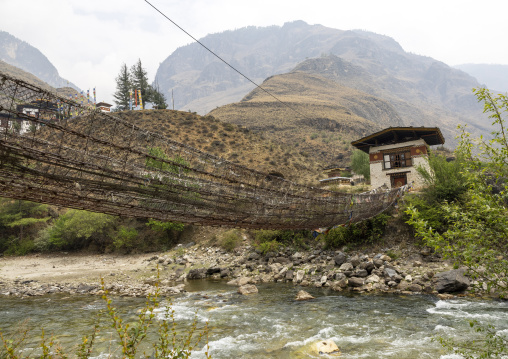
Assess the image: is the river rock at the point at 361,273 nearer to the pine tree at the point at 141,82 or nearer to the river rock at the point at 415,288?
the river rock at the point at 415,288

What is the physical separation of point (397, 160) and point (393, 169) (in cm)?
84

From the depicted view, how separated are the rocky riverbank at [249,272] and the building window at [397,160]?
10.3 metres

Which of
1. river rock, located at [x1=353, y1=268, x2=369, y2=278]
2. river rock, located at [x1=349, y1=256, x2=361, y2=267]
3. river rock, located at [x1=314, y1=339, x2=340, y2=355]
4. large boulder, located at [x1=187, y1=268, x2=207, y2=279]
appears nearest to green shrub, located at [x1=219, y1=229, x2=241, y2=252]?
large boulder, located at [x1=187, y1=268, x2=207, y2=279]

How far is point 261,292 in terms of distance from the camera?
1289 cm

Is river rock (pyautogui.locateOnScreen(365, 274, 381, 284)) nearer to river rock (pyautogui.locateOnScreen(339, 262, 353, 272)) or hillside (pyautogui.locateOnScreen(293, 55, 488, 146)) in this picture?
river rock (pyautogui.locateOnScreen(339, 262, 353, 272))

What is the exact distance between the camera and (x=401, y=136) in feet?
80.2

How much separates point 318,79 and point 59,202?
127268 mm

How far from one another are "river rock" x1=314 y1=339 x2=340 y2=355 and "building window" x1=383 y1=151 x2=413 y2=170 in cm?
→ 2069

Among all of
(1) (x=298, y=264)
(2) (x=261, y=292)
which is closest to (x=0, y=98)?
(2) (x=261, y=292)

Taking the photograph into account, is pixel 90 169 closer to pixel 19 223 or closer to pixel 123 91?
pixel 19 223

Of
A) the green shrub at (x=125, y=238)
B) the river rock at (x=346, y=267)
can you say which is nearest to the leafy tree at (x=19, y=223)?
the green shrub at (x=125, y=238)

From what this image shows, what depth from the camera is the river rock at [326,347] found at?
6.51 meters

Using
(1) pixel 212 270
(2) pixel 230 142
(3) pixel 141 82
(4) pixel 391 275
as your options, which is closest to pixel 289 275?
(4) pixel 391 275

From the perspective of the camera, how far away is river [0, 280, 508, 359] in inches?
270
